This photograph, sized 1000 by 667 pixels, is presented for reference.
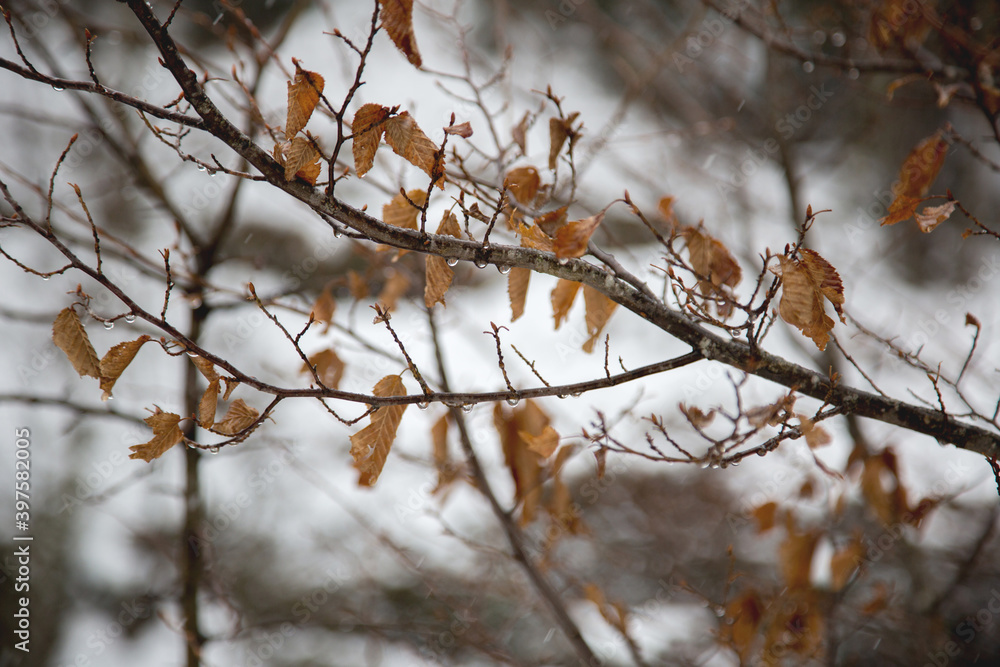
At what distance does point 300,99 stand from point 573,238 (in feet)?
1.45

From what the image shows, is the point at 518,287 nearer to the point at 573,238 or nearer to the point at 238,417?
the point at 573,238

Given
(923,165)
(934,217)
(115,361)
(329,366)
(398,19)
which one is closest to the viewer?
(398,19)

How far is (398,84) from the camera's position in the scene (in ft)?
12.1

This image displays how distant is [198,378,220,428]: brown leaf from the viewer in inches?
35.5

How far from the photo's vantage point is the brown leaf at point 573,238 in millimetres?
849

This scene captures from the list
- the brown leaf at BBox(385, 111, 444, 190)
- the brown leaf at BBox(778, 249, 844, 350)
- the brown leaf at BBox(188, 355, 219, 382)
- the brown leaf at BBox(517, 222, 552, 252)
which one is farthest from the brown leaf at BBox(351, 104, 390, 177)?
the brown leaf at BBox(778, 249, 844, 350)

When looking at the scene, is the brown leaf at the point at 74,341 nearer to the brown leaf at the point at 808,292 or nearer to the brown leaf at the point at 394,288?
the brown leaf at the point at 394,288

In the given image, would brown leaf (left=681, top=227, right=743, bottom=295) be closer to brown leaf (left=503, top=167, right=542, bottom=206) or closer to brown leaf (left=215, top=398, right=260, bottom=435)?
brown leaf (left=503, top=167, right=542, bottom=206)

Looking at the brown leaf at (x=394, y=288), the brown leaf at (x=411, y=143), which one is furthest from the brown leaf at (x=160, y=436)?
the brown leaf at (x=394, y=288)

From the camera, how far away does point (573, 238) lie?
0.85 metres

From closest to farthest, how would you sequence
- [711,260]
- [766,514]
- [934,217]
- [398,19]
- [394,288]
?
[398,19] → [934,217] → [711,260] → [394,288] → [766,514]

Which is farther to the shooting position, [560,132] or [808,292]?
[560,132]

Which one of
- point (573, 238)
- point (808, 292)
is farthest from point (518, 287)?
point (808, 292)

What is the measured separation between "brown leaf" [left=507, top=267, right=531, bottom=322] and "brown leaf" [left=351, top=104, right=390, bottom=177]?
35 centimetres
